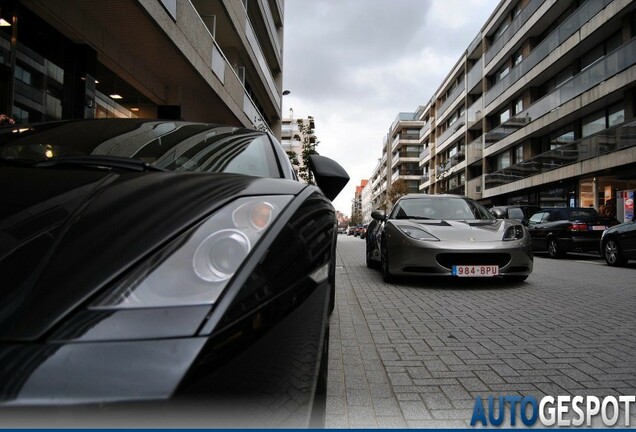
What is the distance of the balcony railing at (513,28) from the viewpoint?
26317 mm

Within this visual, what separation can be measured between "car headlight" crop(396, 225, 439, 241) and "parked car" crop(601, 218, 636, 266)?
6.00 metres

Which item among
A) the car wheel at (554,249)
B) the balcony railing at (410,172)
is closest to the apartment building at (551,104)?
the car wheel at (554,249)

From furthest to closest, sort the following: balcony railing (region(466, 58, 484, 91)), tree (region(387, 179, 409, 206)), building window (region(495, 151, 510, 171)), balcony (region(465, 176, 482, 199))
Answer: tree (region(387, 179, 409, 206)), balcony railing (region(466, 58, 484, 91)), balcony (region(465, 176, 482, 199)), building window (region(495, 151, 510, 171))

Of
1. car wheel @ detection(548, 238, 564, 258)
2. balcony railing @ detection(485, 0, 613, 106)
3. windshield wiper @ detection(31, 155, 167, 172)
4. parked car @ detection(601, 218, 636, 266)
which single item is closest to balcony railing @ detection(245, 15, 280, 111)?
car wheel @ detection(548, 238, 564, 258)

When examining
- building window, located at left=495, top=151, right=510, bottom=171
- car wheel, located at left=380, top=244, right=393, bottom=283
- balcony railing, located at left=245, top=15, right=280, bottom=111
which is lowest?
car wheel, located at left=380, top=244, right=393, bottom=283

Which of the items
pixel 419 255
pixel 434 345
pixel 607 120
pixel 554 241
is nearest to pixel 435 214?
pixel 419 255

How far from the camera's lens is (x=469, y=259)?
5.57 meters

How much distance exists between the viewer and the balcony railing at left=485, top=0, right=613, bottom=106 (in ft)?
66.9

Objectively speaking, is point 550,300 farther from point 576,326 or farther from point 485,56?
point 485,56

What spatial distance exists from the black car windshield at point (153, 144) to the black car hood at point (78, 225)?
1.44 feet

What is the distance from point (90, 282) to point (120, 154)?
1281 mm

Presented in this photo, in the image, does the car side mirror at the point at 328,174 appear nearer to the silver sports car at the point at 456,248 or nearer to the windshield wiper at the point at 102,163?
the windshield wiper at the point at 102,163

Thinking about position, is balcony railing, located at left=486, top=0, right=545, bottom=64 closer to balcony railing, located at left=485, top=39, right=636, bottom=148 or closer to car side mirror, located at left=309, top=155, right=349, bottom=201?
balcony railing, located at left=485, top=39, right=636, bottom=148

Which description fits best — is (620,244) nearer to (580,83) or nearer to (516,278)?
(516,278)
